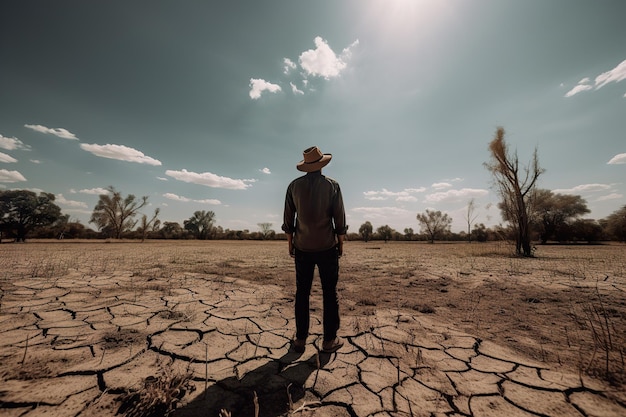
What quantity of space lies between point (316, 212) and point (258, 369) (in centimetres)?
135

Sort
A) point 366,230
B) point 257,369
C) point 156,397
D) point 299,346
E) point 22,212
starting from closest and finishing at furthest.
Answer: point 156,397, point 257,369, point 299,346, point 22,212, point 366,230

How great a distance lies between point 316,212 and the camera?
221cm

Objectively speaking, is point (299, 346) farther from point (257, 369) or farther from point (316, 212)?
point (316, 212)

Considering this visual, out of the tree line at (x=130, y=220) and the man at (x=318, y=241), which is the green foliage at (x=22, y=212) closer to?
the tree line at (x=130, y=220)

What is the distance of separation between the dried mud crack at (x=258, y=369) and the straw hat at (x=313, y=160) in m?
1.64

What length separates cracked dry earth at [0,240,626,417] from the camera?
143 cm

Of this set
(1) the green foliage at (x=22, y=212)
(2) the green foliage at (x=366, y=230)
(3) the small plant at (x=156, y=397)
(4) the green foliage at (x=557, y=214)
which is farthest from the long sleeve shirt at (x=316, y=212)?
(2) the green foliage at (x=366, y=230)

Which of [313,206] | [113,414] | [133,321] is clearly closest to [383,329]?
[313,206]

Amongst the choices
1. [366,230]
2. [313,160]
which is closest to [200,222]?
[366,230]

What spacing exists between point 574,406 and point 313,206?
84.4 inches

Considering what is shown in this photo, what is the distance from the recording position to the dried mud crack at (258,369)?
1431mm

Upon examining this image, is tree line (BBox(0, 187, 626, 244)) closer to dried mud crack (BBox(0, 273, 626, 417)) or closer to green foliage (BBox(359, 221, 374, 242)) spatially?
green foliage (BBox(359, 221, 374, 242))

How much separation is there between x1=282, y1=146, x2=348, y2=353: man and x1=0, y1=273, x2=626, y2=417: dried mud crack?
240 mm

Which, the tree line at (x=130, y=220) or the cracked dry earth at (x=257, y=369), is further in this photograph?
the tree line at (x=130, y=220)
